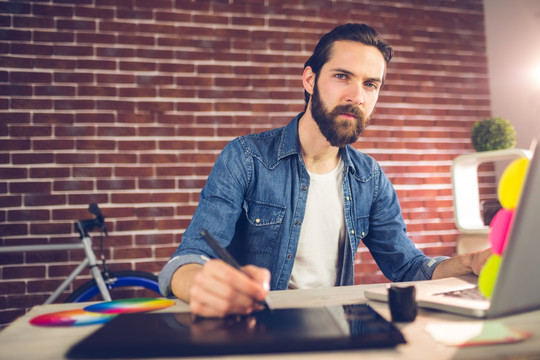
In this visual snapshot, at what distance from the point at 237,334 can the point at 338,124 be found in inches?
38.6

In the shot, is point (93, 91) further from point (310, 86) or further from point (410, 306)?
point (410, 306)

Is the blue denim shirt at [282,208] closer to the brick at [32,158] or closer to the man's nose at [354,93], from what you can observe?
the man's nose at [354,93]

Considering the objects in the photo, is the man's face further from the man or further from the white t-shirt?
the white t-shirt

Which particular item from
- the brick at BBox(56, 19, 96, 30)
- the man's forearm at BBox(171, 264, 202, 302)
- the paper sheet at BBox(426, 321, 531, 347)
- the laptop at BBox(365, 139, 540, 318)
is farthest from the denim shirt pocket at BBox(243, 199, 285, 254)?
the brick at BBox(56, 19, 96, 30)

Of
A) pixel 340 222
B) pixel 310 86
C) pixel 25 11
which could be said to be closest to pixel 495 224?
pixel 340 222

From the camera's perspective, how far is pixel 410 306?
682 millimetres

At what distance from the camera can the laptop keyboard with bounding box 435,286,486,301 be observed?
0.77 metres

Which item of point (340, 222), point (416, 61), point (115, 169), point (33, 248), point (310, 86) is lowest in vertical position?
point (33, 248)

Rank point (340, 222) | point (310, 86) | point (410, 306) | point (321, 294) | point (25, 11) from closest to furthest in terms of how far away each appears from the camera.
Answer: point (410, 306) < point (321, 294) < point (340, 222) < point (310, 86) < point (25, 11)

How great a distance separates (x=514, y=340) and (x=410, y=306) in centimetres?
15

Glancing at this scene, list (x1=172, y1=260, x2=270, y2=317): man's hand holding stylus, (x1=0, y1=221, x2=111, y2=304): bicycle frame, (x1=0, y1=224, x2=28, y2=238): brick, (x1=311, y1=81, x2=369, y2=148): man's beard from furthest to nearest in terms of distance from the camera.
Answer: (x1=0, y1=224, x2=28, y2=238): brick < (x1=0, y1=221, x2=111, y2=304): bicycle frame < (x1=311, y1=81, x2=369, y2=148): man's beard < (x1=172, y1=260, x2=270, y2=317): man's hand holding stylus

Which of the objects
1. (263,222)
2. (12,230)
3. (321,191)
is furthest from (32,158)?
(321,191)

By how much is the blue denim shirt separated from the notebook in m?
0.52

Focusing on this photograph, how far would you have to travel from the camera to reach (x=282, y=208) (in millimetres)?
1371
